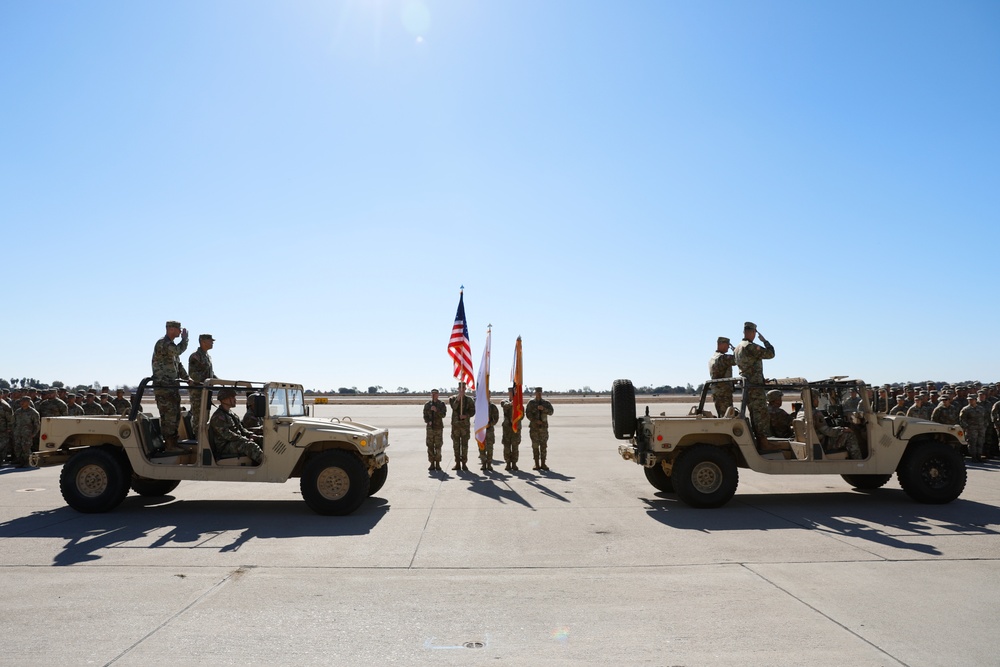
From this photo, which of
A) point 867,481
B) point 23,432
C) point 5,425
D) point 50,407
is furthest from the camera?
point 50,407

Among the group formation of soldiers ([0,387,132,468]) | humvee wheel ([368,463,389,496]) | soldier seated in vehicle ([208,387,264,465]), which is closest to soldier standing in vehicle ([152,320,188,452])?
soldier seated in vehicle ([208,387,264,465])

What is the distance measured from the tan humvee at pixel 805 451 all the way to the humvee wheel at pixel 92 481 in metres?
7.16

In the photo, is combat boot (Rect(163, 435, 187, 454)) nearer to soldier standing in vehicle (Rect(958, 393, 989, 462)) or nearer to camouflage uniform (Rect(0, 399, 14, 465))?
camouflage uniform (Rect(0, 399, 14, 465))

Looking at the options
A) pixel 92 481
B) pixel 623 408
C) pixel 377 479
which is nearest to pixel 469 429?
pixel 377 479

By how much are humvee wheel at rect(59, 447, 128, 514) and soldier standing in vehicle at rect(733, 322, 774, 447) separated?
863 cm

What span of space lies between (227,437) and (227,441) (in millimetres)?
62

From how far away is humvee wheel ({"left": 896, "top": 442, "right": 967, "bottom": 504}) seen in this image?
9.35m

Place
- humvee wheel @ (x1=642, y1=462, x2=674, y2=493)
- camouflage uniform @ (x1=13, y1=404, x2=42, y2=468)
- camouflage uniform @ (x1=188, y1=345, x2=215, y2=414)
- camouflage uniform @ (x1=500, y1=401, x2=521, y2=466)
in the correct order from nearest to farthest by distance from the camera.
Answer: camouflage uniform @ (x1=188, y1=345, x2=215, y2=414) → humvee wheel @ (x1=642, y1=462, x2=674, y2=493) → camouflage uniform @ (x1=500, y1=401, x2=521, y2=466) → camouflage uniform @ (x1=13, y1=404, x2=42, y2=468)

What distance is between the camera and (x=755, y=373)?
972 cm

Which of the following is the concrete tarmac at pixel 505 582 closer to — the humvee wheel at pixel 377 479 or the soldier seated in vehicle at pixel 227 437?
the humvee wheel at pixel 377 479

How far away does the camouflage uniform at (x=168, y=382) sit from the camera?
30.9 ft

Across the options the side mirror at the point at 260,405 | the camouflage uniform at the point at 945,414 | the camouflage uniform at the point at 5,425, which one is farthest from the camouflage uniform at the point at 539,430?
the camouflage uniform at the point at 5,425

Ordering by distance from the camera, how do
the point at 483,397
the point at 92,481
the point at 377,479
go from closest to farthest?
the point at 92,481 → the point at 377,479 → the point at 483,397

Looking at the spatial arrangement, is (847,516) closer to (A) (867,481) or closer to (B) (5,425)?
(A) (867,481)
